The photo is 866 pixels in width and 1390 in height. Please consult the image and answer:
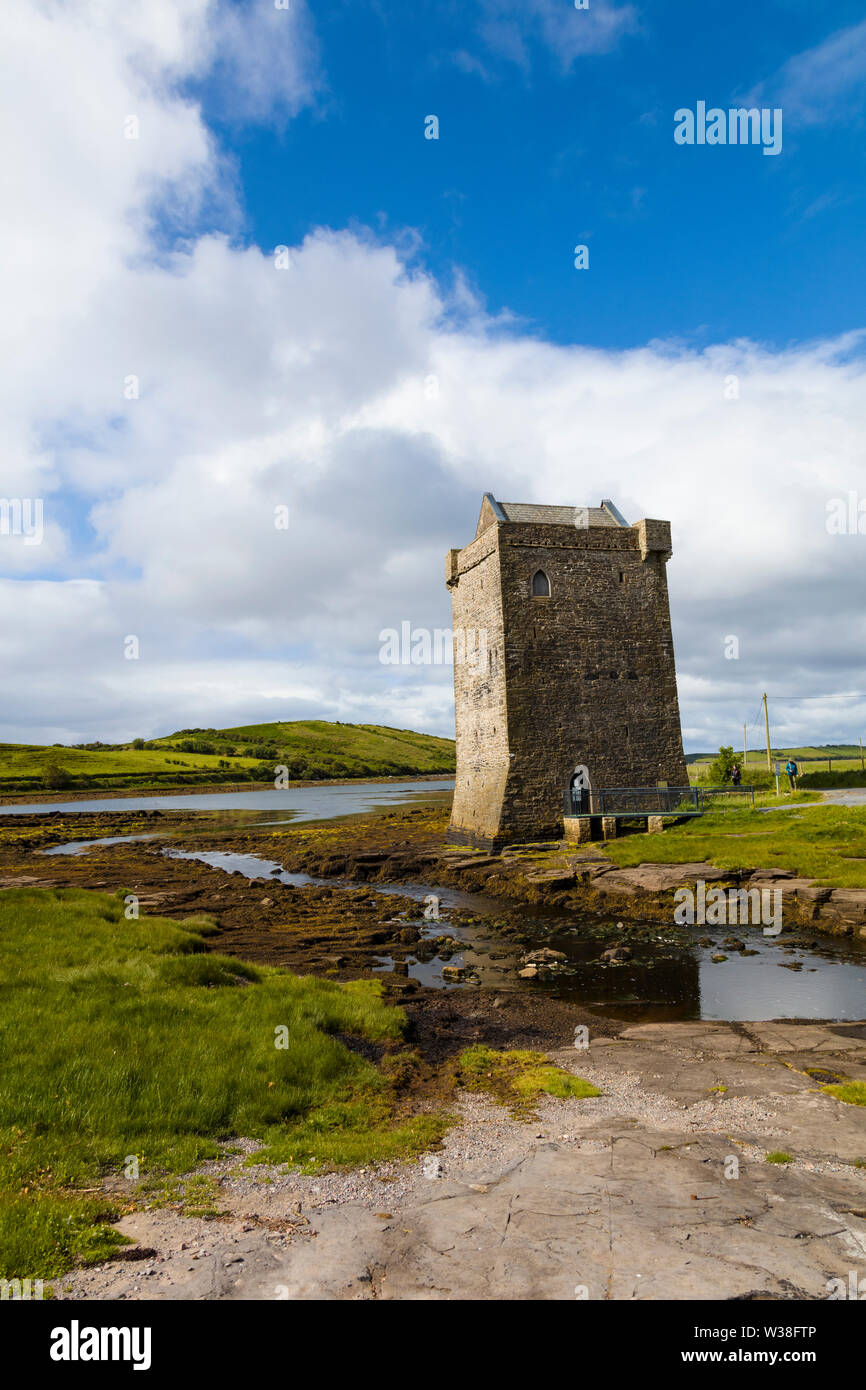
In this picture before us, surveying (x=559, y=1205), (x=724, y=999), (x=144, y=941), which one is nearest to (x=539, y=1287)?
(x=559, y=1205)

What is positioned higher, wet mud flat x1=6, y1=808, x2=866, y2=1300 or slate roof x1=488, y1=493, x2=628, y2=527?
slate roof x1=488, y1=493, x2=628, y2=527

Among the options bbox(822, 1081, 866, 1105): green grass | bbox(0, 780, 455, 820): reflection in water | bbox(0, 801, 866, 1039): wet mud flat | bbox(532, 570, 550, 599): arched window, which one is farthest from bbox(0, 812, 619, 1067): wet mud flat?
bbox(0, 780, 455, 820): reflection in water

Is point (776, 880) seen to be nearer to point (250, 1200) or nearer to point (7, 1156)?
point (250, 1200)

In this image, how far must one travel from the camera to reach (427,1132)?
7160 millimetres

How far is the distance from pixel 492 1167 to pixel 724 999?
8.40m

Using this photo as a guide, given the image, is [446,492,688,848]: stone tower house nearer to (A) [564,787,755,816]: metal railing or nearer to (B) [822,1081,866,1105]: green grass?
(A) [564,787,755,816]: metal railing

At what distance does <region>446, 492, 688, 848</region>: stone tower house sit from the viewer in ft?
97.3

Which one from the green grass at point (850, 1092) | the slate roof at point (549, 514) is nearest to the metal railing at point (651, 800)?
the slate roof at point (549, 514)

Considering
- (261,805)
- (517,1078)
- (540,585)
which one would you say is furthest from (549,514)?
(261,805)

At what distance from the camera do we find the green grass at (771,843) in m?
19.4

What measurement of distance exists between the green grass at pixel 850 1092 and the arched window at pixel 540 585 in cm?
2405

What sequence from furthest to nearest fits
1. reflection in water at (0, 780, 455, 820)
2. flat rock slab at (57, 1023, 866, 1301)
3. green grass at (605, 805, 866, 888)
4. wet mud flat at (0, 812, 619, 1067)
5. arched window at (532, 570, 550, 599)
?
reflection in water at (0, 780, 455, 820) → arched window at (532, 570, 550, 599) → green grass at (605, 805, 866, 888) → wet mud flat at (0, 812, 619, 1067) → flat rock slab at (57, 1023, 866, 1301)

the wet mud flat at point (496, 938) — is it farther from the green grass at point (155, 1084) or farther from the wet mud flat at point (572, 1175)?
the green grass at point (155, 1084)

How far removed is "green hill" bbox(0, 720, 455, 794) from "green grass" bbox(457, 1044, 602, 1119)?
11991 cm
